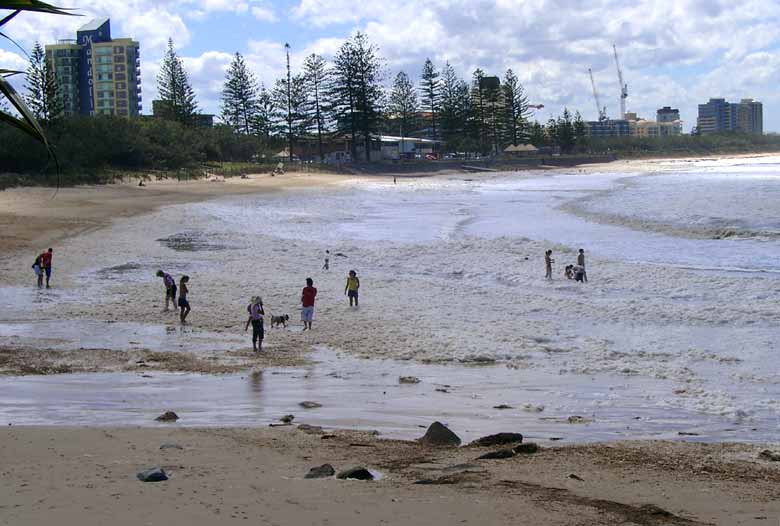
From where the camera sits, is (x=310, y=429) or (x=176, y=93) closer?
(x=310, y=429)

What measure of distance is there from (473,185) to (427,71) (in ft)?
123

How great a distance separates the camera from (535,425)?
7.99m

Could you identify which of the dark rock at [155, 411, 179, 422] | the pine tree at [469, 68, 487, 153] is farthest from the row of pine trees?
the dark rock at [155, 411, 179, 422]

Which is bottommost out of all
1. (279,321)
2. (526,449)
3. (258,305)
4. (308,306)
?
(526,449)

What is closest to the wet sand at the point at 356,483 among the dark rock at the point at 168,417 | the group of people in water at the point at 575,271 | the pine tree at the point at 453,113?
the dark rock at the point at 168,417

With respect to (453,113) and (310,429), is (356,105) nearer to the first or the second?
(453,113)

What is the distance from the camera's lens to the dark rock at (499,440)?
6.93m

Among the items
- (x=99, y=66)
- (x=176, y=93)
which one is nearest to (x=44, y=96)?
(x=176, y=93)

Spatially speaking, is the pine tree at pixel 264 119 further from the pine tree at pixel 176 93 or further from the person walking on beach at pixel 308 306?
the person walking on beach at pixel 308 306

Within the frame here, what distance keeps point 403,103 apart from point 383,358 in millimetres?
99235

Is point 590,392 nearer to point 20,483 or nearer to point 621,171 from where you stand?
point 20,483

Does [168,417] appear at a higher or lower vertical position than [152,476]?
lower

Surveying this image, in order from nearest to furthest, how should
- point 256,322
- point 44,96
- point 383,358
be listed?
point 383,358, point 256,322, point 44,96

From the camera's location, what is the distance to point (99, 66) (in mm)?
122438
